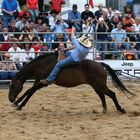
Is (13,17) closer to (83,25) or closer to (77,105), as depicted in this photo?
(83,25)

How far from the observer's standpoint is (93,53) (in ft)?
49.1

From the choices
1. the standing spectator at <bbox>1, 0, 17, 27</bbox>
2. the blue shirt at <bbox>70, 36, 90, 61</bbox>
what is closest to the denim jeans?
the blue shirt at <bbox>70, 36, 90, 61</bbox>

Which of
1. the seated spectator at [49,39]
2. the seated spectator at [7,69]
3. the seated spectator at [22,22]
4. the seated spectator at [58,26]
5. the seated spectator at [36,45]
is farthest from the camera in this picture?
the seated spectator at [58,26]

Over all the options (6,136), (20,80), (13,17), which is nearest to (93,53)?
(13,17)

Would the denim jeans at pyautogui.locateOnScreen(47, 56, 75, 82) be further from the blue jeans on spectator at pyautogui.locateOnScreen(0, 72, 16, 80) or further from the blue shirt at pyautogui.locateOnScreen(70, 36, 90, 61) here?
the blue jeans on spectator at pyautogui.locateOnScreen(0, 72, 16, 80)

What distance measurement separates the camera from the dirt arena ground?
8172 millimetres

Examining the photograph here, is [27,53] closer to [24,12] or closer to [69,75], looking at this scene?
[24,12]

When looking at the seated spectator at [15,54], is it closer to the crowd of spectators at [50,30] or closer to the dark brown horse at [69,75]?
the crowd of spectators at [50,30]

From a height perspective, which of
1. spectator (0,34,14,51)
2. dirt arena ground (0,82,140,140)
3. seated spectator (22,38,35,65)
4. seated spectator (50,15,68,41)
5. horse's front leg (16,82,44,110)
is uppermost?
seated spectator (50,15,68,41)

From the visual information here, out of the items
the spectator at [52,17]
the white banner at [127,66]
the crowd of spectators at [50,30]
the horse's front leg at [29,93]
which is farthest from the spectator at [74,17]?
the horse's front leg at [29,93]

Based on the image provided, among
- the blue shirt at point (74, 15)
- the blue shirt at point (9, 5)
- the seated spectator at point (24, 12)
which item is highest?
the blue shirt at point (9, 5)

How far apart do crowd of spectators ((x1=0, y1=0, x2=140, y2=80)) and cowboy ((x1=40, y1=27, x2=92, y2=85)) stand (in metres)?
4.06

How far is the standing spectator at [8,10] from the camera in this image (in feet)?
Answer: 54.7

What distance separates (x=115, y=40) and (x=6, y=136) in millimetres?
8334
